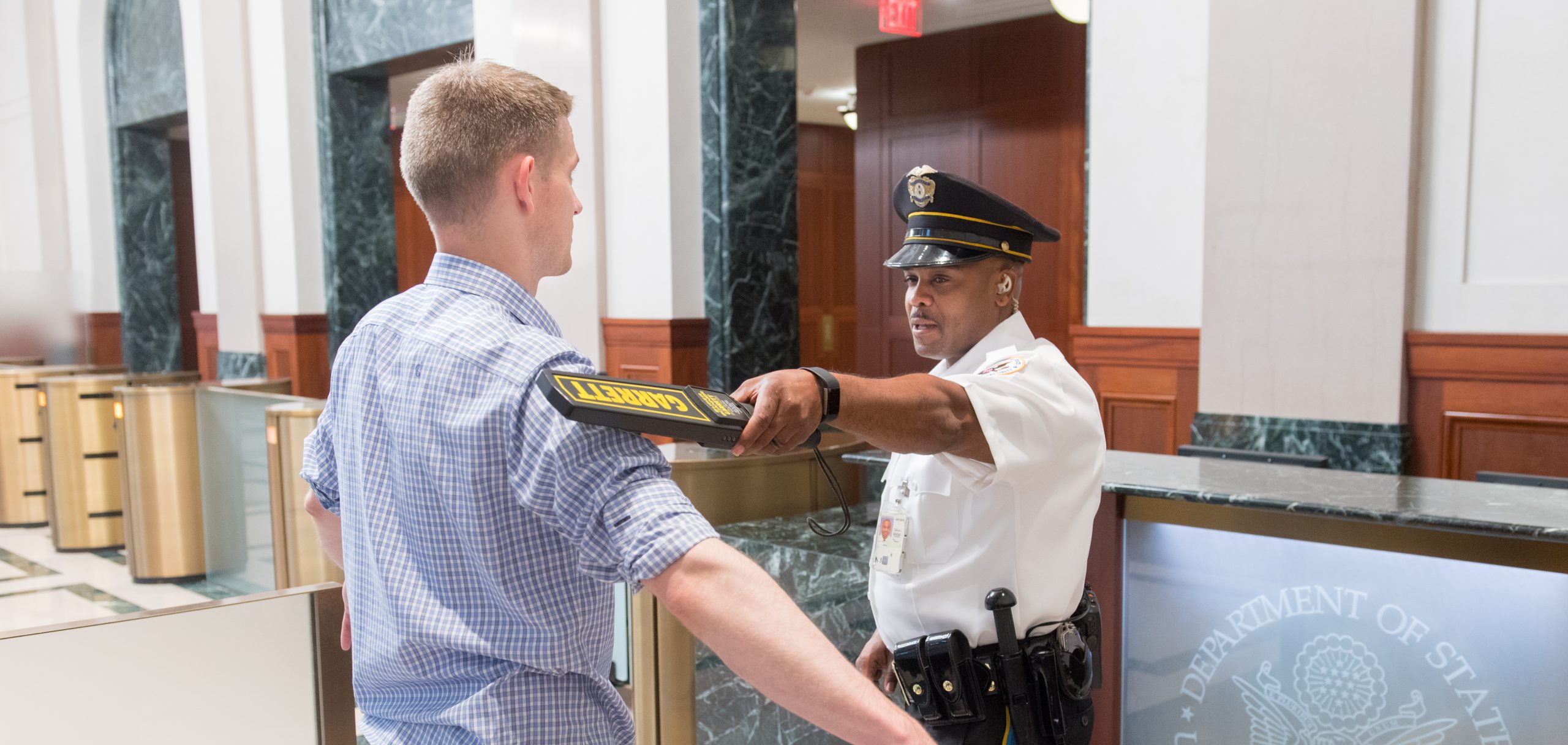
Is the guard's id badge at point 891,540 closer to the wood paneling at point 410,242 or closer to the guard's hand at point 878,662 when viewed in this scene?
the guard's hand at point 878,662

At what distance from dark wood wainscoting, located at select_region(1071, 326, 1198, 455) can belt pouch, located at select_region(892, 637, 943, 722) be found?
8.53 feet

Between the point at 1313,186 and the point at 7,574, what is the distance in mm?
7052

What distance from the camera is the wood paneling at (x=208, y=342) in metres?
9.07

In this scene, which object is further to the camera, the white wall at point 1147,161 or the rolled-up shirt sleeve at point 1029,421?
the white wall at point 1147,161

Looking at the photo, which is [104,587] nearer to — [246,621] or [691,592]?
[246,621]

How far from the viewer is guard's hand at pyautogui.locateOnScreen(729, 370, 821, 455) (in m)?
1.17

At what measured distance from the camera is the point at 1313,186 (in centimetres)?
364

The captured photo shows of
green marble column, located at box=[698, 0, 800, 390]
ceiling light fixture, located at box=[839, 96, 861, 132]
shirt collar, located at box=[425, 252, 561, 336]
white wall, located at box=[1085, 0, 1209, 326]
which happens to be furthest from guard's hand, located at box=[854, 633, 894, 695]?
ceiling light fixture, located at box=[839, 96, 861, 132]

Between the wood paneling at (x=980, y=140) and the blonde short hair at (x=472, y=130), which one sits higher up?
the wood paneling at (x=980, y=140)

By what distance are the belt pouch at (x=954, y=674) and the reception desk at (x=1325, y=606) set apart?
0.73 meters

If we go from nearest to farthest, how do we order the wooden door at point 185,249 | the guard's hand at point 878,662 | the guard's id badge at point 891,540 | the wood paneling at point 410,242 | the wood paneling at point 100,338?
the guard's id badge at point 891,540 → the guard's hand at point 878,662 → the wood paneling at point 100,338 → the wooden door at point 185,249 → the wood paneling at point 410,242

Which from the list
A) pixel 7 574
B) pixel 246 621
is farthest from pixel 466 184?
pixel 7 574

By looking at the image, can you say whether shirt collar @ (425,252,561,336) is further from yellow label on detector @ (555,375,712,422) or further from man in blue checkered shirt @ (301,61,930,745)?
yellow label on detector @ (555,375,712,422)

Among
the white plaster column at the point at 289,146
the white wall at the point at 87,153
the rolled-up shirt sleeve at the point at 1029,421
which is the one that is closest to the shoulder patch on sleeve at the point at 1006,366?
the rolled-up shirt sleeve at the point at 1029,421
